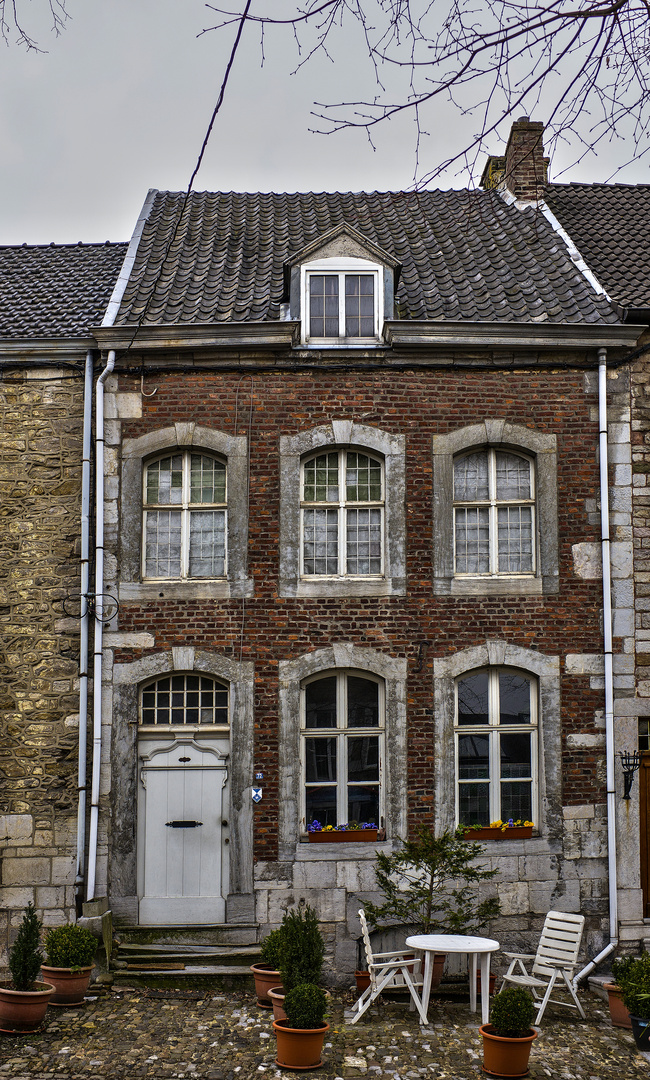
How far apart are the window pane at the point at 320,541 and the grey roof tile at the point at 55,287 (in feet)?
11.5

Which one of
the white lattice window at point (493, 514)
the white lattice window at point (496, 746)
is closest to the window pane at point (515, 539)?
the white lattice window at point (493, 514)

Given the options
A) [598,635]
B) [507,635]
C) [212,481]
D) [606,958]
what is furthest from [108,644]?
[606,958]

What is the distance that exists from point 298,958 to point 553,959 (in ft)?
9.70

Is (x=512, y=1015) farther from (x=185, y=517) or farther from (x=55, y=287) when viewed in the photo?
(x=55, y=287)

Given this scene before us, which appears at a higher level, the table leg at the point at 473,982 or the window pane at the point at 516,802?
the window pane at the point at 516,802

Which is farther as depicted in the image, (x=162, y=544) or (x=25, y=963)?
(x=162, y=544)

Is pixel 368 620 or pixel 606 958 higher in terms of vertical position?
pixel 368 620

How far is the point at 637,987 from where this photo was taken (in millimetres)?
8312

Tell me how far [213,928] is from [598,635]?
17.9 feet

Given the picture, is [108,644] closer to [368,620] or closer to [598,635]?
[368,620]

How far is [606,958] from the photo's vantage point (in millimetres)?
10352

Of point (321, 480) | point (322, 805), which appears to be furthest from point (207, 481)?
point (322, 805)

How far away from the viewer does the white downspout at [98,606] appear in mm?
10344

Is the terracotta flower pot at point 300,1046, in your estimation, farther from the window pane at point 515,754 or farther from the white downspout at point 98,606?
the window pane at point 515,754
